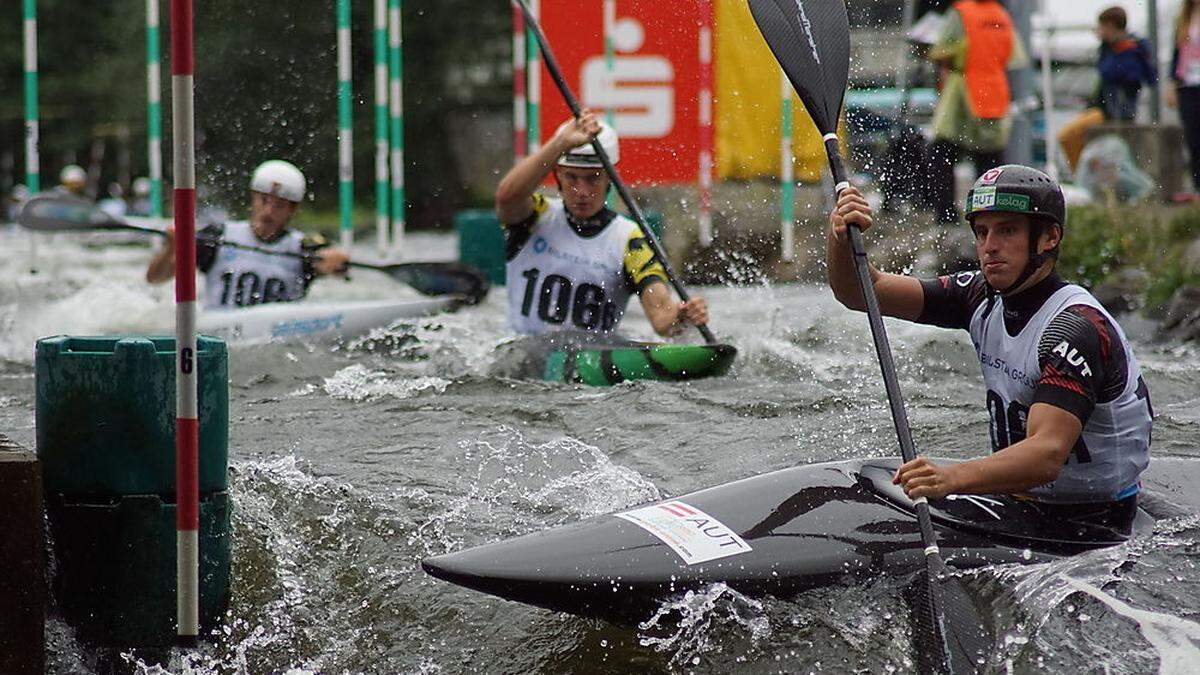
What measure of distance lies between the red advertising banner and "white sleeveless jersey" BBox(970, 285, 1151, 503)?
7.86 m

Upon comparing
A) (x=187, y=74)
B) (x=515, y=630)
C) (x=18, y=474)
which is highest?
(x=187, y=74)

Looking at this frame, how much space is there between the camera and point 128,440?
392 centimetres

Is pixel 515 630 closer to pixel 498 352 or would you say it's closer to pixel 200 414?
pixel 200 414

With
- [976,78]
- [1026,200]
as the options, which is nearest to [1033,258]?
[1026,200]

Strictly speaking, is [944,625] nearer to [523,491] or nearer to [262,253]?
[523,491]

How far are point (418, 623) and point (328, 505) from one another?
687 millimetres

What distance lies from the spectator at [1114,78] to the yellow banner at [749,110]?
1857 millimetres

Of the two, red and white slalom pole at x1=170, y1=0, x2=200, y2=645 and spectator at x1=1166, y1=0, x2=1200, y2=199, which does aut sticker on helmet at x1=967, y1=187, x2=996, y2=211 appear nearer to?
red and white slalom pole at x1=170, y1=0, x2=200, y2=645

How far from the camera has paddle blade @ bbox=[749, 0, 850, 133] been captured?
5.29 meters

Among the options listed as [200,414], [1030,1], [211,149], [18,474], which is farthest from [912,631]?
[211,149]

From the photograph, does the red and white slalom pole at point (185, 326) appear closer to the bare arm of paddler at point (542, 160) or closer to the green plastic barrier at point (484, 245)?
the bare arm of paddler at point (542, 160)

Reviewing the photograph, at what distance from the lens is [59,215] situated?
9.78 m

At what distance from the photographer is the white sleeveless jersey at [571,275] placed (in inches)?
295

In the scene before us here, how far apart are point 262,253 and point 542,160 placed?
8.76 ft
